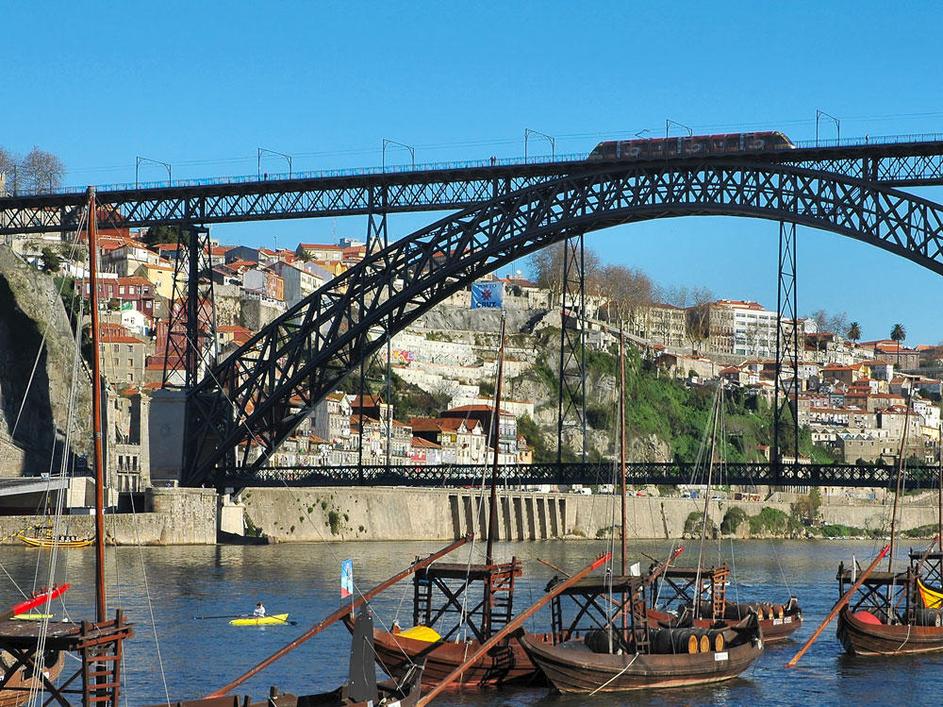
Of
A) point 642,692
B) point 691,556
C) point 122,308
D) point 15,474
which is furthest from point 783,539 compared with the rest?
point 642,692

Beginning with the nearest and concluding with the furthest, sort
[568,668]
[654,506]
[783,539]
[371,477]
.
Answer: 1. [568,668]
2. [371,477]
3. [654,506]
4. [783,539]

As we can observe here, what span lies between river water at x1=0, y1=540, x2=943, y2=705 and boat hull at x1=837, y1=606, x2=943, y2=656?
48 cm

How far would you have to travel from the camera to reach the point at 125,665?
39250mm

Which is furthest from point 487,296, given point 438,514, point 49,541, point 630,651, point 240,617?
point 630,651

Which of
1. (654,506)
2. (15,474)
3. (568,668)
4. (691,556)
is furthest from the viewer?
(654,506)

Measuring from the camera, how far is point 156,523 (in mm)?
75312

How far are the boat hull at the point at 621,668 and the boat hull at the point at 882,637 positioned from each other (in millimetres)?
6064

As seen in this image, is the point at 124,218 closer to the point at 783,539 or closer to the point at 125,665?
the point at 125,665

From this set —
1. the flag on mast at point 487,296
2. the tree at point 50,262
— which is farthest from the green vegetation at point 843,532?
the tree at point 50,262

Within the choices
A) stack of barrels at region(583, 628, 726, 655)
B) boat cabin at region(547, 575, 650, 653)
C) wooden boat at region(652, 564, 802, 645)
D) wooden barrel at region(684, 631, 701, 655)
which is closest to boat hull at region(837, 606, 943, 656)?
wooden boat at region(652, 564, 802, 645)

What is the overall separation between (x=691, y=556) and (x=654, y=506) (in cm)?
2283

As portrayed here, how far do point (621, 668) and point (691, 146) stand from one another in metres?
38.7

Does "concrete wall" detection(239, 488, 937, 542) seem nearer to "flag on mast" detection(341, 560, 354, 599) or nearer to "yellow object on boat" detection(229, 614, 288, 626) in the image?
"yellow object on boat" detection(229, 614, 288, 626)

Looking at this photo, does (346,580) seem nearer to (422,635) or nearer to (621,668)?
(422,635)
